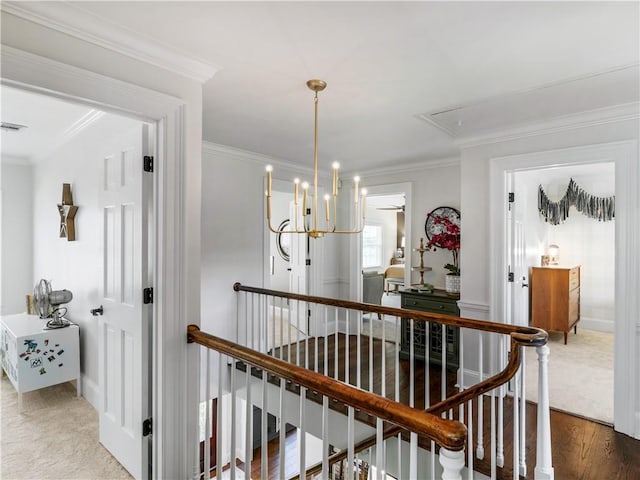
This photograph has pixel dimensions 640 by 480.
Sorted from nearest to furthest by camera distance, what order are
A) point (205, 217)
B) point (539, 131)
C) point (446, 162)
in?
1. point (539, 131)
2. point (205, 217)
3. point (446, 162)

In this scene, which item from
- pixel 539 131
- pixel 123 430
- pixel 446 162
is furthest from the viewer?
pixel 446 162

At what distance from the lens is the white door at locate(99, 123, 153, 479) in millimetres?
1939

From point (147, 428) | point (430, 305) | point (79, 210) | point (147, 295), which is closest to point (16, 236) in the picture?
point (79, 210)

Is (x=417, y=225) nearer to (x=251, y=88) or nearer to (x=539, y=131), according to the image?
(x=539, y=131)

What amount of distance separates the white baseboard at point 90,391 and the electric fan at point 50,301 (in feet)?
1.84

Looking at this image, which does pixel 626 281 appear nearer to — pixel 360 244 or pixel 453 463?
pixel 453 463

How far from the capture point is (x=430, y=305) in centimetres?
386

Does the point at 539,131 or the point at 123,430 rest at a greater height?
the point at 539,131

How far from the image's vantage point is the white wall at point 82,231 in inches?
109

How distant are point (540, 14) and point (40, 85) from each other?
86.5 inches

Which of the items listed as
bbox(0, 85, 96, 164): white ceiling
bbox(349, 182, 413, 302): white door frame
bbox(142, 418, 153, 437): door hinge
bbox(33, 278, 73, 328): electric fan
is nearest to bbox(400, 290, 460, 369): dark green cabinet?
bbox(349, 182, 413, 302): white door frame

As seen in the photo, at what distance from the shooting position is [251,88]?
2252 mm

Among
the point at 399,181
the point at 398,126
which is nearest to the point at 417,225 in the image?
the point at 399,181

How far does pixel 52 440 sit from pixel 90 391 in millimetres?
601
